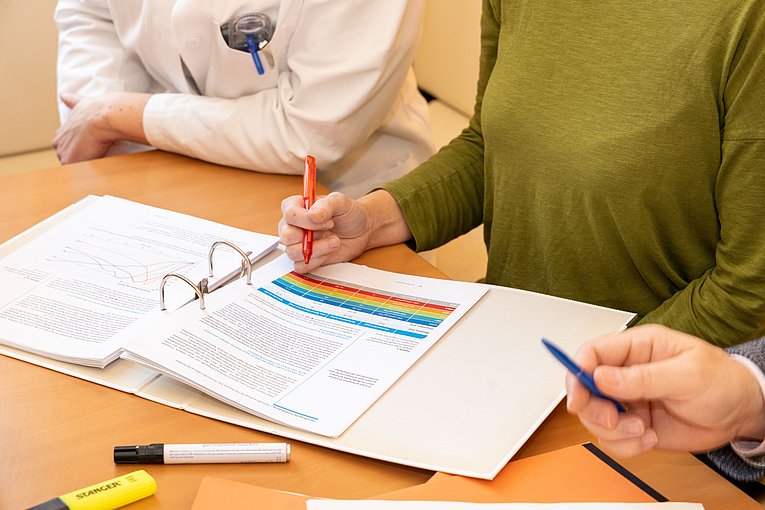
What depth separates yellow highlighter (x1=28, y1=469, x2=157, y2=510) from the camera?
26.3 inches

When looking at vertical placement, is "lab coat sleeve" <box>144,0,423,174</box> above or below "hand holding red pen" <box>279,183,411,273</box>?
above

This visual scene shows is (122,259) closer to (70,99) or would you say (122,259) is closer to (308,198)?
(308,198)

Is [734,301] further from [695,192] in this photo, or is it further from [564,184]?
[564,184]

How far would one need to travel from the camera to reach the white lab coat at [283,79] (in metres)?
1.26

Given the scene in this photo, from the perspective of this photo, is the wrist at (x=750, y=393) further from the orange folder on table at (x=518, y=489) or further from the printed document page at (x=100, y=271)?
the printed document page at (x=100, y=271)

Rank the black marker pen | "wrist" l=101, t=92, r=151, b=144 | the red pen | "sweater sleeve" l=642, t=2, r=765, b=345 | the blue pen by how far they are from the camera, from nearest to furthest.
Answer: the blue pen, the black marker pen, "sweater sleeve" l=642, t=2, r=765, b=345, the red pen, "wrist" l=101, t=92, r=151, b=144

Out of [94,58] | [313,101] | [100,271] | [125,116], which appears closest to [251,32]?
[313,101]

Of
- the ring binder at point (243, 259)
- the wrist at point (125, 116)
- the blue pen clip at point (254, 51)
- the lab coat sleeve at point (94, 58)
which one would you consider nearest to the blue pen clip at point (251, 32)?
the blue pen clip at point (254, 51)

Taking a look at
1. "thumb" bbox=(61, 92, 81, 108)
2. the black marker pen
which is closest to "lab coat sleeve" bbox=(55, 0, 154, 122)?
"thumb" bbox=(61, 92, 81, 108)

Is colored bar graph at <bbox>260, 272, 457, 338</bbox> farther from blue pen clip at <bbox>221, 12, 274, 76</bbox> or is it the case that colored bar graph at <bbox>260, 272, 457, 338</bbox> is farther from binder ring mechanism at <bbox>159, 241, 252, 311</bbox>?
blue pen clip at <bbox>221, 12, 274, 76</bbox>

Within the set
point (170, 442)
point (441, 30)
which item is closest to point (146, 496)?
point (170, 442)

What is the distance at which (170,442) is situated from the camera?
76 cm

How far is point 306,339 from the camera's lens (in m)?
0.86

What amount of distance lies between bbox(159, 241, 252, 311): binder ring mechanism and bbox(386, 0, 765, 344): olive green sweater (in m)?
0.25
